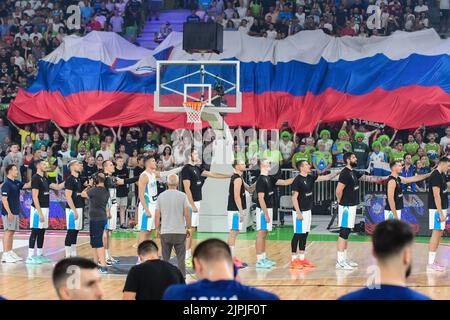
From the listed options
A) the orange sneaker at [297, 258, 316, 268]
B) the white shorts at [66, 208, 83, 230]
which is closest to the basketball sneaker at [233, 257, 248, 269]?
the orange sneaker at [297, 258, 316, 268]

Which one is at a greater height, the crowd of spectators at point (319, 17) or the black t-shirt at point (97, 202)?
the crowd of spectators at point (319, 17)

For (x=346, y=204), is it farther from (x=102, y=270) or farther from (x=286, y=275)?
(x=102, y=270)

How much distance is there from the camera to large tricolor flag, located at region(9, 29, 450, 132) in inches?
860

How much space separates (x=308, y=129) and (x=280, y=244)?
489 cm

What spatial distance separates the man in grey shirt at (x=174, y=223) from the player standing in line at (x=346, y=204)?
3607 millimetres

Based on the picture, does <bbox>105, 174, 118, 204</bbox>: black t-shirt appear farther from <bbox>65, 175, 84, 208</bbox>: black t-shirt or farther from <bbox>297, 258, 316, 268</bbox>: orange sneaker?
<bbox>297, 258, 316, 268</bbox>: orange sneaker

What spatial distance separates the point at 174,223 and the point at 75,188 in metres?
3.53

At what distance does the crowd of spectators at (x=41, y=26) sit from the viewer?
1037 inches

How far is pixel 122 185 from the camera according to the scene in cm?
1897

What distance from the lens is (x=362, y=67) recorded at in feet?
75.6

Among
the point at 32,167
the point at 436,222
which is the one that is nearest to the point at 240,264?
the point at 436,222

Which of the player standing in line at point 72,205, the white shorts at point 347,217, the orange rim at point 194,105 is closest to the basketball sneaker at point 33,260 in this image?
the player standing in line at point 72,205

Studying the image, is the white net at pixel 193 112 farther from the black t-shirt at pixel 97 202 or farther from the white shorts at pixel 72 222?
the black t-shirt at pixel 97 202
